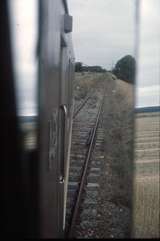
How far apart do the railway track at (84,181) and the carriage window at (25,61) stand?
413 cm

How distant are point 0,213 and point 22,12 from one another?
705 millimetres

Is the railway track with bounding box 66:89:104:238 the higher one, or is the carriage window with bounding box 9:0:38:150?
the carriage window with bounding box 9:0:38:150

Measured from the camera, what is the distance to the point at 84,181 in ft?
27.4

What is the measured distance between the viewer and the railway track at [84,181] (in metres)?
6.14

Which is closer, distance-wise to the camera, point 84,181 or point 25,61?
point 25,61

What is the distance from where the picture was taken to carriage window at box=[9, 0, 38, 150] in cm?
157

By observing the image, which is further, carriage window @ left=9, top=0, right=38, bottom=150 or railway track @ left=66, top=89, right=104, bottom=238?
railway track @ left=66, top=89, right=104, bottom=238

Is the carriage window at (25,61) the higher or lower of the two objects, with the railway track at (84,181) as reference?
higher

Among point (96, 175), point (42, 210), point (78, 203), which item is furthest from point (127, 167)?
point (42, 210)

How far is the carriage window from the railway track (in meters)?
4.13

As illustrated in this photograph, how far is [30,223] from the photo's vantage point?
69.4 inches

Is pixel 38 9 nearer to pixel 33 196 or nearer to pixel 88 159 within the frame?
pixel 33 196

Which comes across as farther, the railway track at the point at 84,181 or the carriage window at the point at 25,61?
the railway track at the point at 84,181

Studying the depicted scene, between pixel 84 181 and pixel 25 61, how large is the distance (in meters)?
6.88
